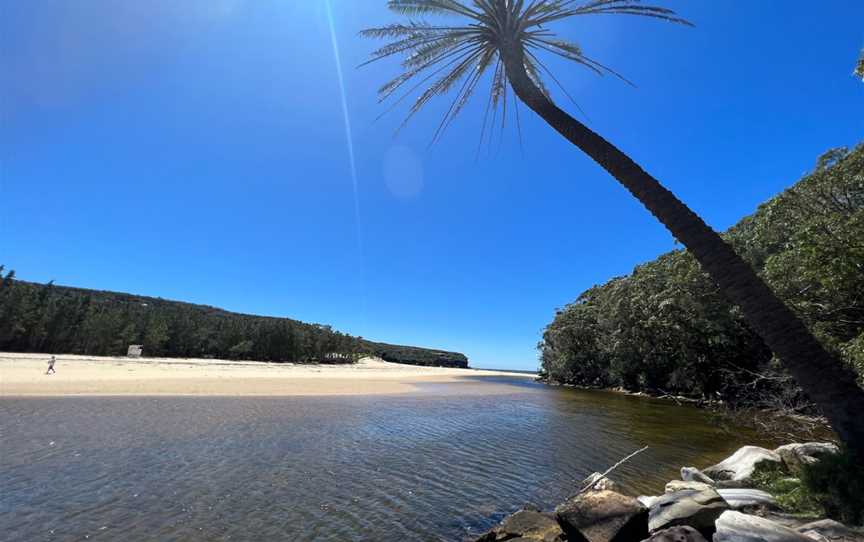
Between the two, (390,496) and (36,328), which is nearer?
(390,496)

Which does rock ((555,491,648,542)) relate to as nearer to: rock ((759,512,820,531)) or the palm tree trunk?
rock ((759,512,820,531))

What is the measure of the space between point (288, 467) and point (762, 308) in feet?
40.1

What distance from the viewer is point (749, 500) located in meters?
6.13

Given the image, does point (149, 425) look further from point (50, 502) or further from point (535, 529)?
point (535, 529)

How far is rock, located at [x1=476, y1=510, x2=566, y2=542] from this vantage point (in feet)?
20.7

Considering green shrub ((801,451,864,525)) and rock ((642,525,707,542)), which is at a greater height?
green shrub ((801,451,864,525))

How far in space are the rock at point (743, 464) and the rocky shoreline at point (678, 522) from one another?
102 cm

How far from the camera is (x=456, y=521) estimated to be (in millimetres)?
8328

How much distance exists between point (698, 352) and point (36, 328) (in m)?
83.7

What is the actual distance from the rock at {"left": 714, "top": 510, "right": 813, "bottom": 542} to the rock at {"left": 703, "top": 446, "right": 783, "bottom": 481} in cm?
515

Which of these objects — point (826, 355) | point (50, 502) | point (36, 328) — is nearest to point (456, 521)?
point (826, 355)

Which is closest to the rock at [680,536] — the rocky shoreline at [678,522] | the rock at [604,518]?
the rocky shoreline at [678,522]

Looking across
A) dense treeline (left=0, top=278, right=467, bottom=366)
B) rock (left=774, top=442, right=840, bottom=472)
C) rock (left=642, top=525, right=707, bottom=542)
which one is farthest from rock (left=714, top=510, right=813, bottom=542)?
dense treeline (left=0, top=278, right=467, bottom=366)

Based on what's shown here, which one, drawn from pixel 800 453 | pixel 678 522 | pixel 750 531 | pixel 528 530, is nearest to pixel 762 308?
pixel 750 531
